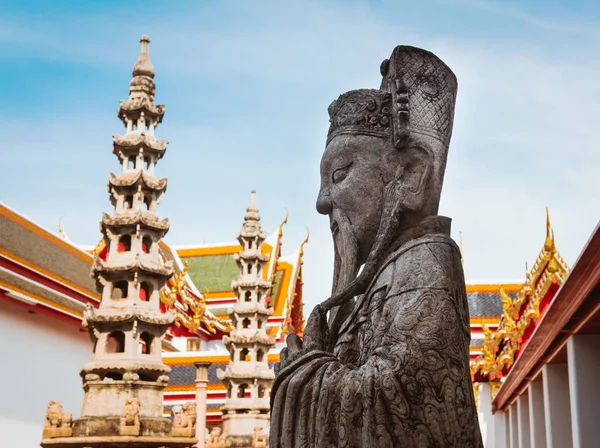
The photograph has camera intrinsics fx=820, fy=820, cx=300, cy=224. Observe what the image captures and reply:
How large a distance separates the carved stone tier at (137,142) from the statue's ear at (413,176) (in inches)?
440

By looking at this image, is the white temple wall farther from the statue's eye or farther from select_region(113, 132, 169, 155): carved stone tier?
the statue's eye

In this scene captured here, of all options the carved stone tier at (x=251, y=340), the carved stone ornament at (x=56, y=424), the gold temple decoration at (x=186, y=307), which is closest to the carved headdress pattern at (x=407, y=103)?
the carved stone ornament at (x=56, y=424)

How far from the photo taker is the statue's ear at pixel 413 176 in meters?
3.36

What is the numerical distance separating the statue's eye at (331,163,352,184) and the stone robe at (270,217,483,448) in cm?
48

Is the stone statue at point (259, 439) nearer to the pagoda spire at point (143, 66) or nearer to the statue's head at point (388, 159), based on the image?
the pagoda spire at point (143, 66)

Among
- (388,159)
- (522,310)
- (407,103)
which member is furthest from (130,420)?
(407,103)

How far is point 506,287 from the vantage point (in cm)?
2200

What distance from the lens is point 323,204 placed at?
3.62 m

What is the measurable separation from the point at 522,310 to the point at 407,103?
1277 cm

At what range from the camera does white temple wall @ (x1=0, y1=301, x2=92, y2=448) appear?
17.0 meters

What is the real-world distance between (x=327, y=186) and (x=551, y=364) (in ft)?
23.2

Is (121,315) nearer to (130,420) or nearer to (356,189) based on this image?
(130,420)

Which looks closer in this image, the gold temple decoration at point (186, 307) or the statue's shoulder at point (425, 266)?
the statue's shoulder at point (425, 266)

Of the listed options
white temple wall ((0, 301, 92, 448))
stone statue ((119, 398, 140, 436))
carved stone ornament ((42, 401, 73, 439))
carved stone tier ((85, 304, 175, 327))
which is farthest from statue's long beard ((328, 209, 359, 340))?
white temple wall ((0, 301, 92, 448))
